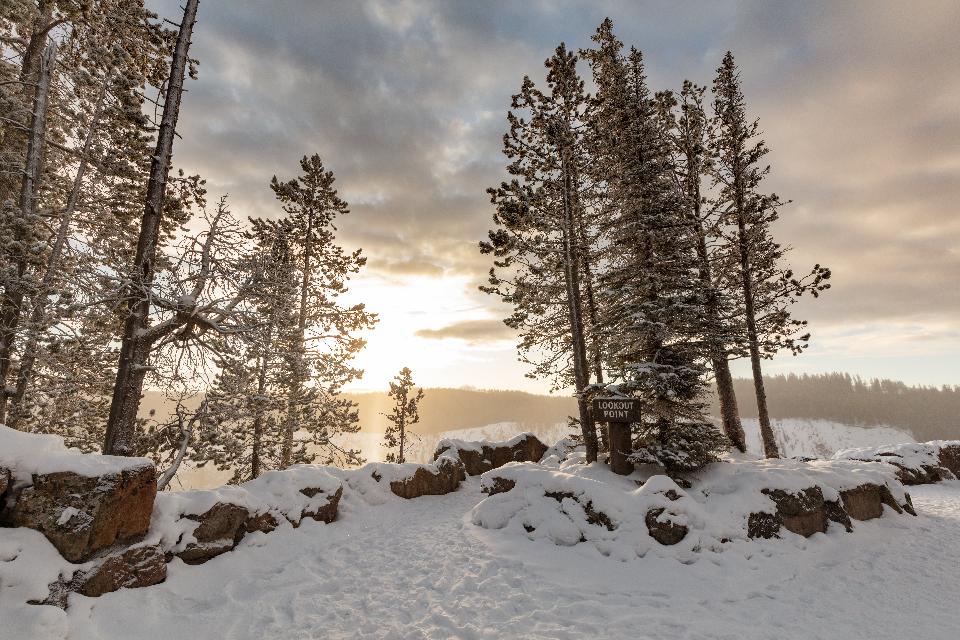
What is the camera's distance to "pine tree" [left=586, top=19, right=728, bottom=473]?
11.1m

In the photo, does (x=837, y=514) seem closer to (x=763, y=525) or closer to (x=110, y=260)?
(x=763, y=525)

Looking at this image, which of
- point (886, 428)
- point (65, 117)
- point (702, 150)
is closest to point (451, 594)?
point (65, 117)

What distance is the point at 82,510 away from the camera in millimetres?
5137

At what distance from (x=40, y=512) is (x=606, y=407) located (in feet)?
36.6

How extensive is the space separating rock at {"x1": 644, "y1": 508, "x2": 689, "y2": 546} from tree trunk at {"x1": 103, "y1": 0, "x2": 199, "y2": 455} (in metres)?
10.1

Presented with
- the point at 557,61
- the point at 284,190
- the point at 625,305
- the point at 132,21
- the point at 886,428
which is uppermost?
the point at 557,61

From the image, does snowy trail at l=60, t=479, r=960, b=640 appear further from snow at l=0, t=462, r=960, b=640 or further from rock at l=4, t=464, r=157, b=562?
rock at l=4, t=464, r=157, b=562

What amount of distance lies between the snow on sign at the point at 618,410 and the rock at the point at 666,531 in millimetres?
3248

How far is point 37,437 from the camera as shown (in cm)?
558

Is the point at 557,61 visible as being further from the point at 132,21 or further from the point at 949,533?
the point at 949,533

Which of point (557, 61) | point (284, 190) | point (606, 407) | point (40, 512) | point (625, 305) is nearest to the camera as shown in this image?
point (40, 512)

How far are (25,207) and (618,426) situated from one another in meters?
16.5

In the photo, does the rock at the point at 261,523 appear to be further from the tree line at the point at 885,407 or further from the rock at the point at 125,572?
the tree line at the point at 885,407

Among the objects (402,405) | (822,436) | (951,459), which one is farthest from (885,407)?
(402,405)
